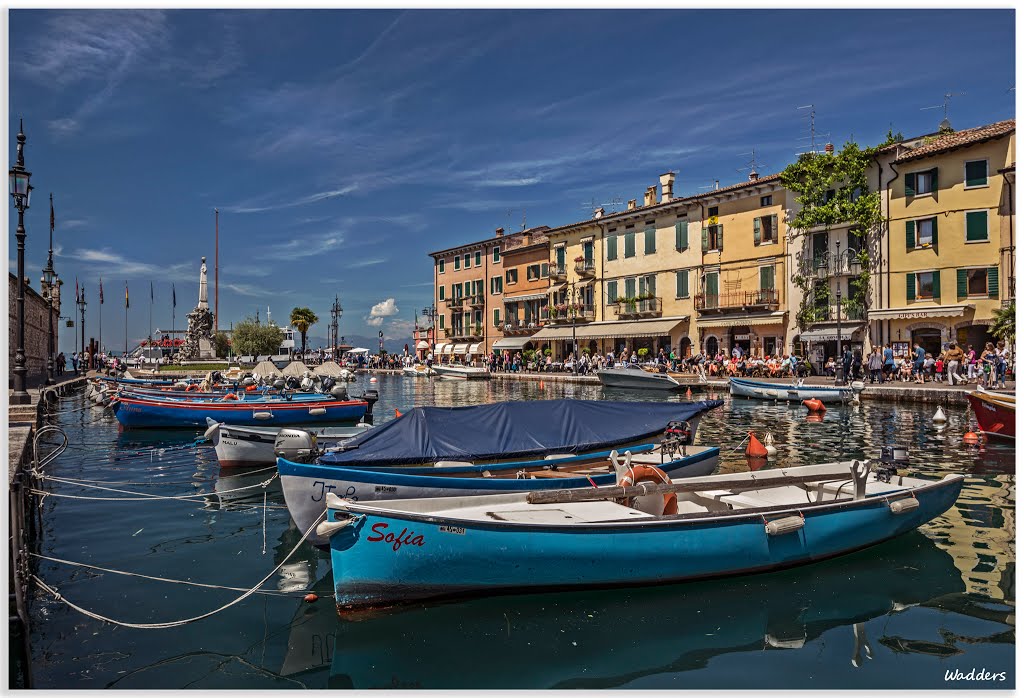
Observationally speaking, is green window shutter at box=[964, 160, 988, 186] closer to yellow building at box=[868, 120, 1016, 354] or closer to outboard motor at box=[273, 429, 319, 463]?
yellow building at box=[868, 120, 1016, 354]

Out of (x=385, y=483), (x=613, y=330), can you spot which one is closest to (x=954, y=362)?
(x=613, y=330)

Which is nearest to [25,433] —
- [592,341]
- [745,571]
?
[745,571]

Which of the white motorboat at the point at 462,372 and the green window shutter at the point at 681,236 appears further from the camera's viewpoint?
the white motorboat at the point at 462,372

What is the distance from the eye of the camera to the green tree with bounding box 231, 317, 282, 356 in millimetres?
81250

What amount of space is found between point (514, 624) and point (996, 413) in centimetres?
1832

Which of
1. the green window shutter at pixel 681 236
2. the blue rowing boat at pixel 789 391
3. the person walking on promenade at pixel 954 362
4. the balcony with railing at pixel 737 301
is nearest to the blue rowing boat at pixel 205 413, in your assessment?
the blue rowing boat at pixel 789 391

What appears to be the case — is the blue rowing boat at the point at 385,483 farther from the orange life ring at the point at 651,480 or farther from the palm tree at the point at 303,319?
the palm tree at the point at 303,319

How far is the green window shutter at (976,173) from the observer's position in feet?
116

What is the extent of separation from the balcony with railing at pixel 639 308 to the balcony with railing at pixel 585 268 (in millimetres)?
3751

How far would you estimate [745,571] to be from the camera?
862 centimetres

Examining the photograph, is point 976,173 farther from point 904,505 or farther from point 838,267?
point 904,505

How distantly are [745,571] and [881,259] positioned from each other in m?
36.8

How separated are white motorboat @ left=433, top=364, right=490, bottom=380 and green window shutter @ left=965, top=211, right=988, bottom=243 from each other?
34.4 metres

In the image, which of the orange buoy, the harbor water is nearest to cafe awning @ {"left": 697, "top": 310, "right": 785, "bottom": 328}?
the orange buoy
